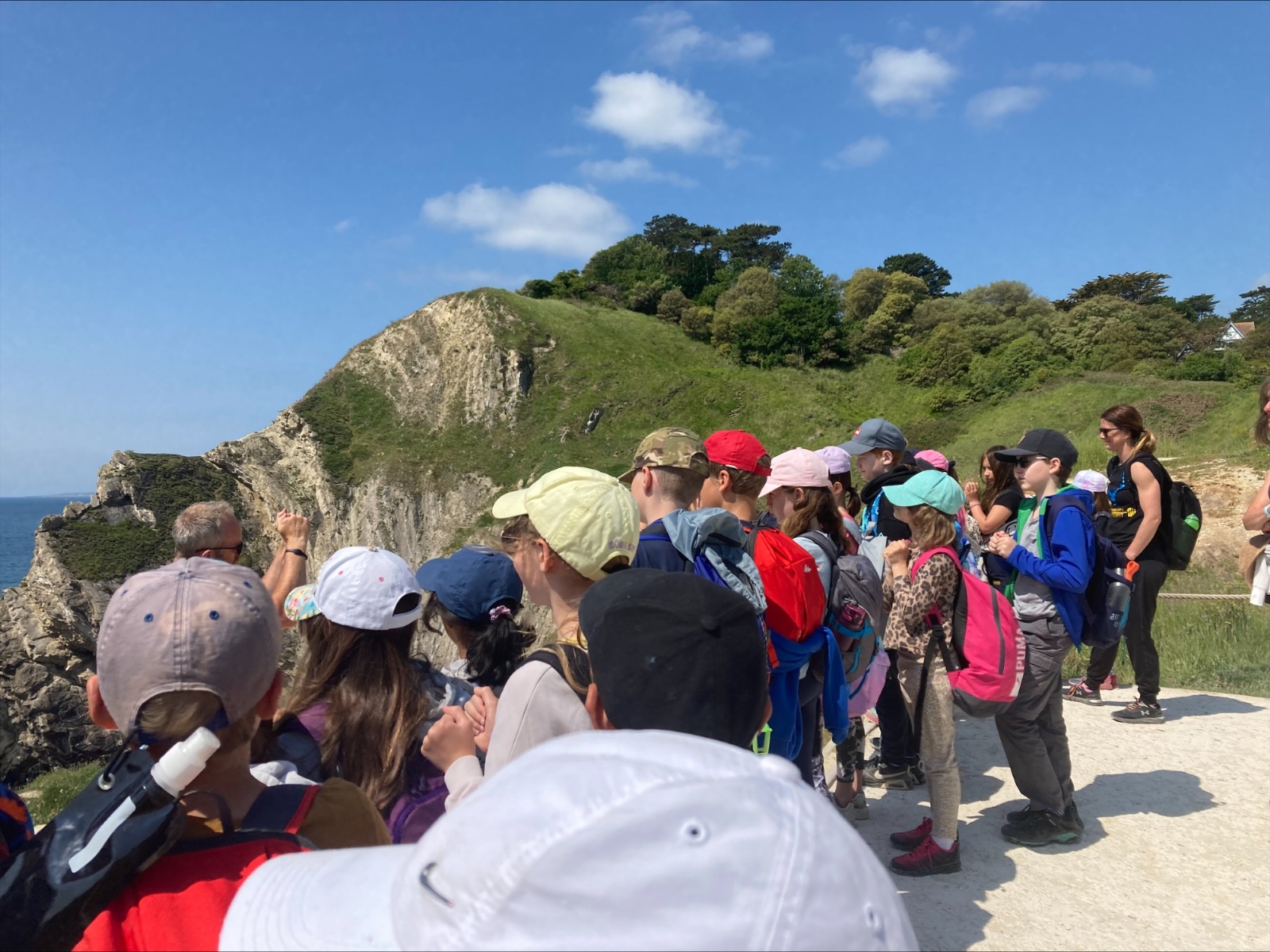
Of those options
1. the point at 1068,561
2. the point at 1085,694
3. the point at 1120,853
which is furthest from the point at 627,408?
the point at 1120,853

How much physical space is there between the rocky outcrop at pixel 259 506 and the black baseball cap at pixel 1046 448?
18559mm

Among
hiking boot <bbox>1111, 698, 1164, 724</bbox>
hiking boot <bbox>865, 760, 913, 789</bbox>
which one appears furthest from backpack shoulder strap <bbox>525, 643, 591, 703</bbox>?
hiking boot <bbox>1111, 698, 1164, 724</bbox>

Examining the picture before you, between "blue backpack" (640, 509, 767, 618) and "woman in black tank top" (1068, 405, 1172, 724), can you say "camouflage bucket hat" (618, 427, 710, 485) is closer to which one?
"blue backpack" (640, 509, 767, 618)

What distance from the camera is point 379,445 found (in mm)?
38906

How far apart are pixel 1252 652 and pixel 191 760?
29.5 feet

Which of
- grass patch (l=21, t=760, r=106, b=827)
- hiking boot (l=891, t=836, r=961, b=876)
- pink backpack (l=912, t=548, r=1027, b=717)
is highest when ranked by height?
pink backpack (l=912, t=548, r=1027, b=717)

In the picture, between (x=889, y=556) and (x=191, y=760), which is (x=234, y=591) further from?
(x=889, y=556)

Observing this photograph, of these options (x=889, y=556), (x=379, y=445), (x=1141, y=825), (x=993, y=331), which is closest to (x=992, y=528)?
(x=889, y=556)

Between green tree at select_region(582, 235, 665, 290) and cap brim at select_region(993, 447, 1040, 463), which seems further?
green tree at select_region(582, 235, 665, 290)

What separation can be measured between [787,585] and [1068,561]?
183 centimetres

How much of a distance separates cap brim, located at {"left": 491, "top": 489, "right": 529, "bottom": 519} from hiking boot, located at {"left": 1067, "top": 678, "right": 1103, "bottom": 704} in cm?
577

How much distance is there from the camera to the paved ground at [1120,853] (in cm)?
354

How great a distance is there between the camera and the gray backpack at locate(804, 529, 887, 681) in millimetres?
3766

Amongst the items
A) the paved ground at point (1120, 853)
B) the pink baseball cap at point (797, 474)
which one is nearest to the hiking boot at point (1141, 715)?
the paved ground at point (1120, 853)
